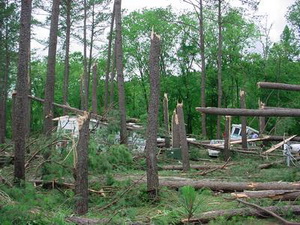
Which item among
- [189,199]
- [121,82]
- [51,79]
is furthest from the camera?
[121,82]

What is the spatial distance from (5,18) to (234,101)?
21.1 m

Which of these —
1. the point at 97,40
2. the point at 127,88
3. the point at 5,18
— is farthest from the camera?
the point at 127,88

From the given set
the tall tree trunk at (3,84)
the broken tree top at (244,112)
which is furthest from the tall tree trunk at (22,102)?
the tall tree trunk at (3,84)

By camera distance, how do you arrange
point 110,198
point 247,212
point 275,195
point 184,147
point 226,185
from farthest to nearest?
point 184,147, point 226,185, point 110,198, point 275,195, point 247,212

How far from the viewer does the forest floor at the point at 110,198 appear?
8.16m

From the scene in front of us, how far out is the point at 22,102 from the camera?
11.1 m

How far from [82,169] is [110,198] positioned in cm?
111

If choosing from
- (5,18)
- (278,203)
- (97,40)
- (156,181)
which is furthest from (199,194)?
(97,40)

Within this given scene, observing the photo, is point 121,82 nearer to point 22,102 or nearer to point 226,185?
point 22,102

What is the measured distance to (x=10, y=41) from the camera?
95.7 feet

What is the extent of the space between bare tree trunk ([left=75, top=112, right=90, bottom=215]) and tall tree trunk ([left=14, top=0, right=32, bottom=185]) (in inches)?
72.6

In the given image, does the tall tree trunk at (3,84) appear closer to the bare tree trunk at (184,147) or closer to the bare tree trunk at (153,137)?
the bare tree trunk at (184,147)

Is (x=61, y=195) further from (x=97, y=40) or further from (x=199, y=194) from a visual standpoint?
(x=97, y=40)

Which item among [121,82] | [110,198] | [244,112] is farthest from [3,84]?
[244,112]
